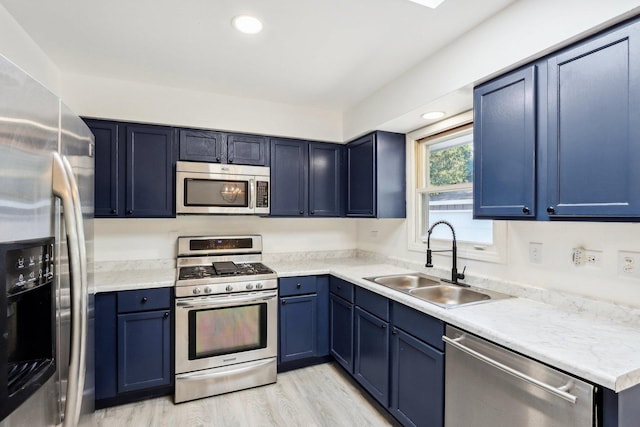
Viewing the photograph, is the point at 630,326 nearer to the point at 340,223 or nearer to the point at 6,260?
the point at 6,260

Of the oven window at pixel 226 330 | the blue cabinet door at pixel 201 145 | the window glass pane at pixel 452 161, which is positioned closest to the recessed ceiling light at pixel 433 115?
the window glass pane at pixel 452 161

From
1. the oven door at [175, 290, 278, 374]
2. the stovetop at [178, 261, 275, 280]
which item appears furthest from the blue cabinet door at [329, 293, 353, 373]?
the stovetop at [178, 261, 275, 280]

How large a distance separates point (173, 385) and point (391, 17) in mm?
2847

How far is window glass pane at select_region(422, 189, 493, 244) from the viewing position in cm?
232

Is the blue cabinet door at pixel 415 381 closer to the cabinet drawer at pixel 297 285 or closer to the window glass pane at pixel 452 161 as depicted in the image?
the cabinet drawer at pixel 297 285

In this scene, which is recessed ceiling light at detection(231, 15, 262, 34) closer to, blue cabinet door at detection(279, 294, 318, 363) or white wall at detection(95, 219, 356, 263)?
white wall at detection(95, 219, 356, 263)

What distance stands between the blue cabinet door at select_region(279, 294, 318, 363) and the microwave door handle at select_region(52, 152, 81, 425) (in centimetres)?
180

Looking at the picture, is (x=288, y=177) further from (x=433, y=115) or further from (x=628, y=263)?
(x=628, y=263)

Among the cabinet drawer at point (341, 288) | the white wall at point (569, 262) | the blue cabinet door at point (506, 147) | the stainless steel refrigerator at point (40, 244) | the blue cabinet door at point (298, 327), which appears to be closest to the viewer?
the stainless steel refrigerator at point (40, 244)

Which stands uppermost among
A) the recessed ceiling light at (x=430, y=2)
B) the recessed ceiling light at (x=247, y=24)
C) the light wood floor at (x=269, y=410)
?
the recessed ceiling light at (x=247, y=24)

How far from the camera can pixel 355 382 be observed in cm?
265

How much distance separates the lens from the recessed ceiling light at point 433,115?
7.95 ft

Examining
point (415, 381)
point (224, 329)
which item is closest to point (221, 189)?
point (224, 329)

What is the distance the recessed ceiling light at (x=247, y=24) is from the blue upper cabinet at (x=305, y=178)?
121 centimetres
